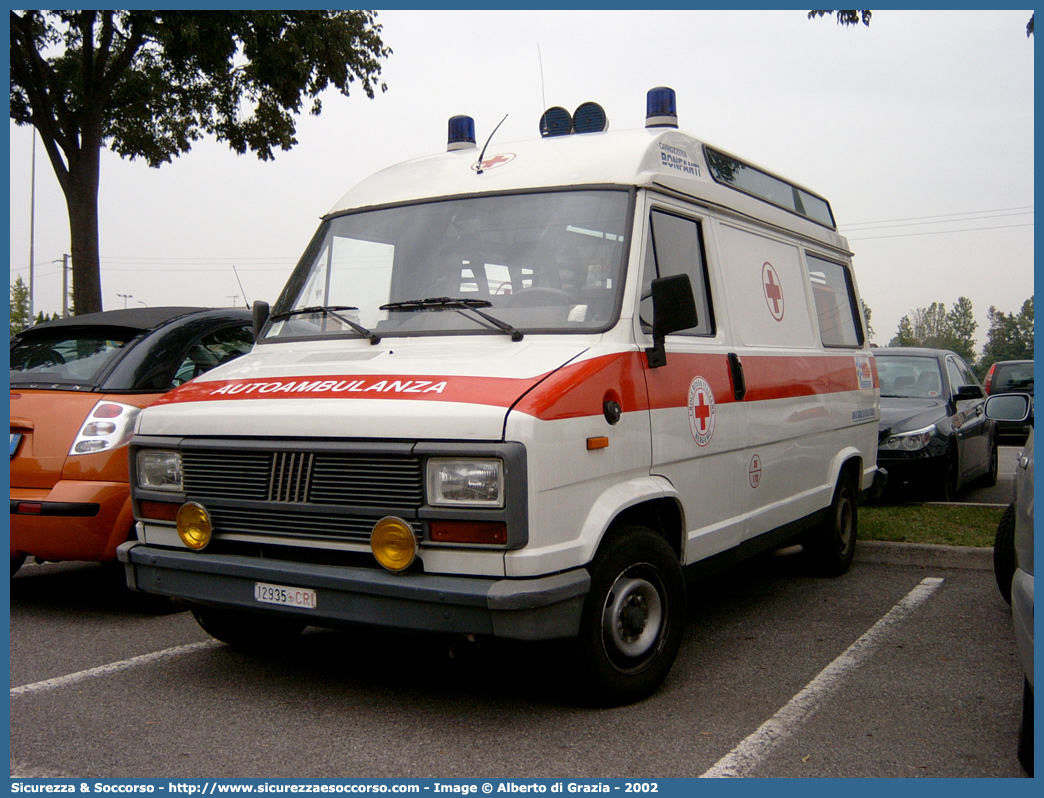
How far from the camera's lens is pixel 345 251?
508cm

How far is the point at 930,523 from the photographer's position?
26.3 feet

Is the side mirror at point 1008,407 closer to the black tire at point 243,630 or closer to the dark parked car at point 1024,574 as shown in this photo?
the dark parked car at point 1024,574

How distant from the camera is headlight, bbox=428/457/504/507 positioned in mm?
3518

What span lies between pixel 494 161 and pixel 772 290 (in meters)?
1.90

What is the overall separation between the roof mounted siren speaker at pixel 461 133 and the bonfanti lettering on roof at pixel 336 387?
2020 millimetres

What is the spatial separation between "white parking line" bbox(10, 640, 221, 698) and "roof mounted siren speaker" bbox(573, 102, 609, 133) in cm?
338

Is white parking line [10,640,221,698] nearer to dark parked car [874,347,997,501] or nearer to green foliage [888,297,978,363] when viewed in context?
dark parked car [874,347,997,501]

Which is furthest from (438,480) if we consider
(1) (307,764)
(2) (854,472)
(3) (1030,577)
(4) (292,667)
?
(2) (854,472)

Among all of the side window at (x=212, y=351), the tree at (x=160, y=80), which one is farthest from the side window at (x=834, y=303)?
the tree at (x=160, y=80)

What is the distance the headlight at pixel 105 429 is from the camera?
5395 mm

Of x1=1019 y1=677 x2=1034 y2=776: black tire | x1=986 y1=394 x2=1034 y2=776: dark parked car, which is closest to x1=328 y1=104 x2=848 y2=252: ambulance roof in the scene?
x1=986 y1=394 x2=1034 y2=776: dark parked car

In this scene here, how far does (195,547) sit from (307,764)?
3.59 ft

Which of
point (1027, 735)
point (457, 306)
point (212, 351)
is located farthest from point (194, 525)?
point (1027, 735)

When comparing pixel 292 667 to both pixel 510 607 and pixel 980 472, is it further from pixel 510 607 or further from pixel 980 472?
pixel 980 472
